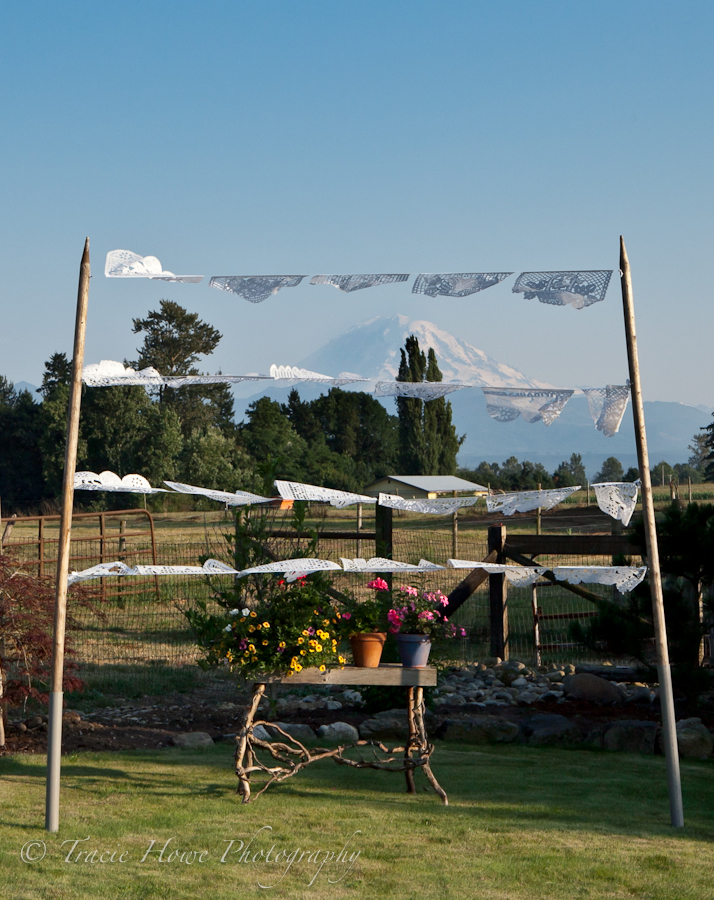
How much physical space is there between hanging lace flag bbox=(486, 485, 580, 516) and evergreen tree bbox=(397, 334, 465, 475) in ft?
110

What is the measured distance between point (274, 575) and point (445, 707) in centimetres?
236

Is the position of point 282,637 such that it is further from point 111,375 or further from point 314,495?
point 111,375

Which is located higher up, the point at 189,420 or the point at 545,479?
the point at 189,420

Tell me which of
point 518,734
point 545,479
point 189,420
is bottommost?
point 518,734

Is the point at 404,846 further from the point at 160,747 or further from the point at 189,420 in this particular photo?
the point at 189,420

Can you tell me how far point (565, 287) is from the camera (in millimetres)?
4434

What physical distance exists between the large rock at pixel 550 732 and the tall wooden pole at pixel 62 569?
11.5ft

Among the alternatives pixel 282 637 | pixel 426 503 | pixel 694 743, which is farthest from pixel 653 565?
pixel 694 743

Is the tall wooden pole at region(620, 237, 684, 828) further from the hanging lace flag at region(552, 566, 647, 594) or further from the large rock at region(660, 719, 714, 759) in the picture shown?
the large rock at region(660, 719, 714, 759)

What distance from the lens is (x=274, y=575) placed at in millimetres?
5816

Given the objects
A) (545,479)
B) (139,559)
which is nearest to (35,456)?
(545,479)

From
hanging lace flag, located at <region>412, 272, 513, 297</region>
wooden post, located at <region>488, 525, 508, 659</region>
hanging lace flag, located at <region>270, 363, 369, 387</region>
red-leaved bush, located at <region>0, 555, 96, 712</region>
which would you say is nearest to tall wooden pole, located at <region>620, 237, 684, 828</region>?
hanging lace flag, located at <region>412, 272, 513, 297</region>

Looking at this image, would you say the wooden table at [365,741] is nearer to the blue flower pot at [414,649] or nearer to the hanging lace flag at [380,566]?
the blue flower pot at [414,649]
